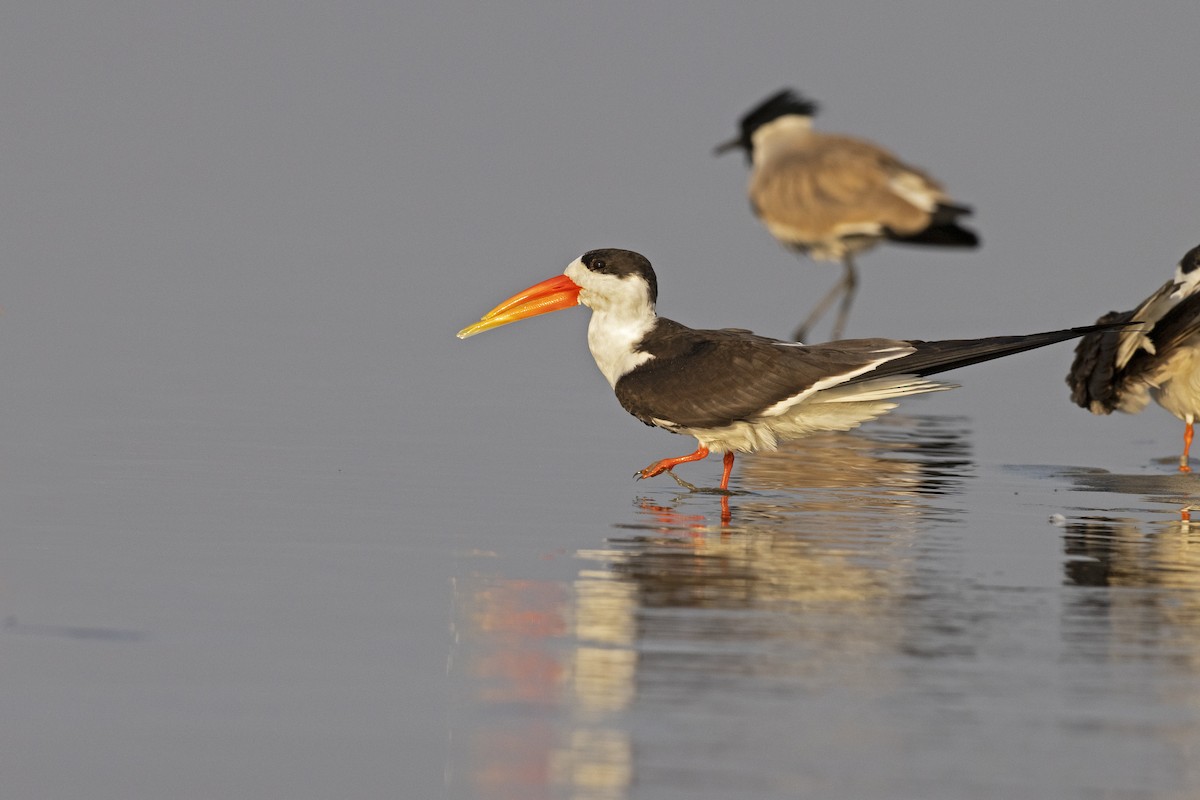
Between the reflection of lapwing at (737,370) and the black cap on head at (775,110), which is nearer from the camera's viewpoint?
the reflection of lapwing at (737,370)

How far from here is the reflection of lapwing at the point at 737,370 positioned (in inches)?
345

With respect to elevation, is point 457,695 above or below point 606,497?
below

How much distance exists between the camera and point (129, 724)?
505 centimetres

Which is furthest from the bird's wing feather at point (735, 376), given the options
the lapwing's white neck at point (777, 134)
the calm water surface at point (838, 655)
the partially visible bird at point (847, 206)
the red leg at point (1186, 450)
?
the lapwing's white neck at point (777, 134)

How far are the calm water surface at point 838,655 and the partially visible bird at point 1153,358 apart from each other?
5.42ft

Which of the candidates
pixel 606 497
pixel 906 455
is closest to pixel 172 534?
pixel 606 497

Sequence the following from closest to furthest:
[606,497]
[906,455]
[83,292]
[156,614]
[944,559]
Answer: [156,614], [944,559], [606,497], [906,455], [83,292]

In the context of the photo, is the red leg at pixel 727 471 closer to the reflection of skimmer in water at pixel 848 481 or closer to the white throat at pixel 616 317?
the reflection of skimmer in water at pixel 848 481

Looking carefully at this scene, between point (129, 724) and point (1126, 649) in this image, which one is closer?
point (129, 724)

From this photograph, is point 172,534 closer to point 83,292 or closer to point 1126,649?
point 1126,649

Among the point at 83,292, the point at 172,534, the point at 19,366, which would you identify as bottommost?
the point at 172,534

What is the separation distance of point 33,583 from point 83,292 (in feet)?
38.7

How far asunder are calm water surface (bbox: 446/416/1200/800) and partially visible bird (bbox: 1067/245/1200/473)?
1.65 metres

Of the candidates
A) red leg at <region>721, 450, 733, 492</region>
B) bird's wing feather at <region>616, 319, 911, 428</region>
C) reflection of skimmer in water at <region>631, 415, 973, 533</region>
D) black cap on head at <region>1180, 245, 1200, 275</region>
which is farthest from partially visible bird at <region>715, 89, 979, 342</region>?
bird's wing feather at <region>616, 319, 911, 428</region>
